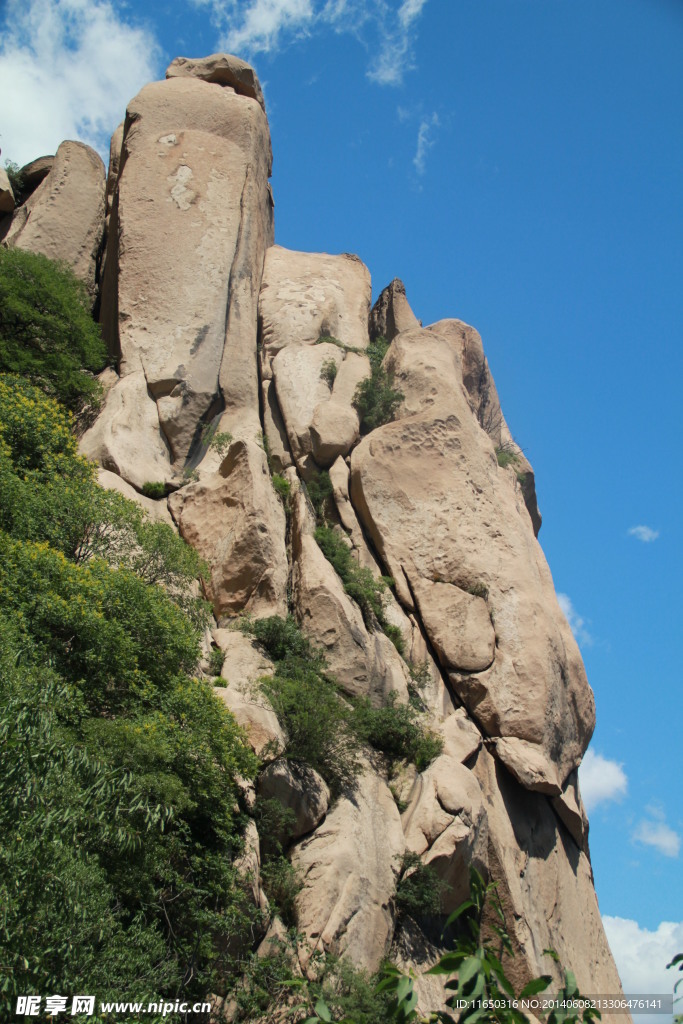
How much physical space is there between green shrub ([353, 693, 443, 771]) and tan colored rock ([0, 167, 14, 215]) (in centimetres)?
1959

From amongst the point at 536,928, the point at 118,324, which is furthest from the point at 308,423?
the point at 536,928

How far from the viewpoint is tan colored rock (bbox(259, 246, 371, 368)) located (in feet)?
83.3

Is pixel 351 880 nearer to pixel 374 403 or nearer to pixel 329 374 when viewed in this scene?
pixel 374 403

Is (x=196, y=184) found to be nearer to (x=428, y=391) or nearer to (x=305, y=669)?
(x=428, y=391)

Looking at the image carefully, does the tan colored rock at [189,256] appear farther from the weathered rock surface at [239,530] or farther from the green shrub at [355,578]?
the green shrub at [355,578]

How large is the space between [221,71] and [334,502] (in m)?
15.6

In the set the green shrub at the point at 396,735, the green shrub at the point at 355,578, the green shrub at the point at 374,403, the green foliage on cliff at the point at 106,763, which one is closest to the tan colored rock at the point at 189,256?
the green shrub at the point at 374,403

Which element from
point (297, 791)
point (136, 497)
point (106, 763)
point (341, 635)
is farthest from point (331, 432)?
point (106, 763)

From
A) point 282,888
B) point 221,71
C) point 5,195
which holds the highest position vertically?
point 221,71

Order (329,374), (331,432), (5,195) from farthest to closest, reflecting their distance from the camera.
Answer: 1. (5,195)
2. (329,374)
3. (331,432)

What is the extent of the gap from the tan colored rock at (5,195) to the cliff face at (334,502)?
693 millimetres

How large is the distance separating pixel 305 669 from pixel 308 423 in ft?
26.3

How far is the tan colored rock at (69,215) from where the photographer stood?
24.6 meters

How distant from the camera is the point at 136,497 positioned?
61.2ft
